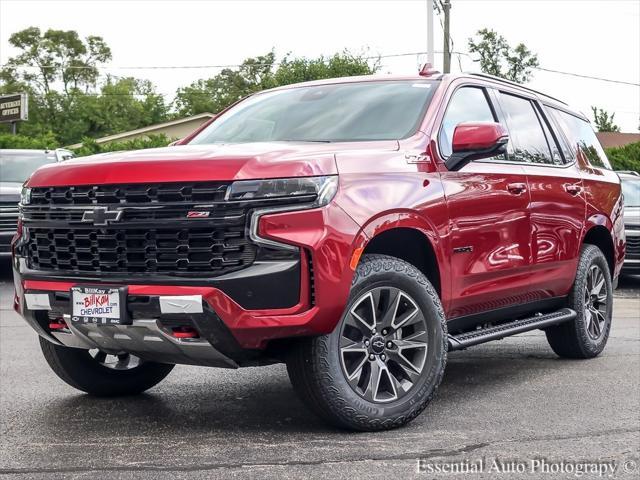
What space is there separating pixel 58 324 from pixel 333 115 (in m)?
1.99

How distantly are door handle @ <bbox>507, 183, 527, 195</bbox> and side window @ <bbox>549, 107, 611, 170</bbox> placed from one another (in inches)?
56.3

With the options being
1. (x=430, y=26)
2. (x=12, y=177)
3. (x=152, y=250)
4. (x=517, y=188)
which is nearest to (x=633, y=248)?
(x=517, y=188)

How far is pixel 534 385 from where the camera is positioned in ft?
20.5

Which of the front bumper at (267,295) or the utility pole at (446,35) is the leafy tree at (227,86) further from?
the front bumper at (267,295)

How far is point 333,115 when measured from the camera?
581cm

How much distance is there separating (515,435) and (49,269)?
2.46 meters

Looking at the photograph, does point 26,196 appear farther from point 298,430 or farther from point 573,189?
point 573,189

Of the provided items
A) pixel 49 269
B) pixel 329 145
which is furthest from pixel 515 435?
pixel 49 269

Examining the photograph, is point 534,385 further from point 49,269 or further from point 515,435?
point 49,269

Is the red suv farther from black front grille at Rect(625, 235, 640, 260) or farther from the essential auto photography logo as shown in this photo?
black front grille at Rect(625, 235, 640, 260)

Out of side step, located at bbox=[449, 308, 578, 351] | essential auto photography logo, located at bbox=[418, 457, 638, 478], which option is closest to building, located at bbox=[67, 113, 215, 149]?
side step, located at bbox=[449, 308, 578, 351]

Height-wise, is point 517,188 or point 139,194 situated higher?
point 139,194

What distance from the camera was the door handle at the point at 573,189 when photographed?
691 centimetres

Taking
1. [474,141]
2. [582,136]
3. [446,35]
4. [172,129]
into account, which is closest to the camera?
[474,141]
